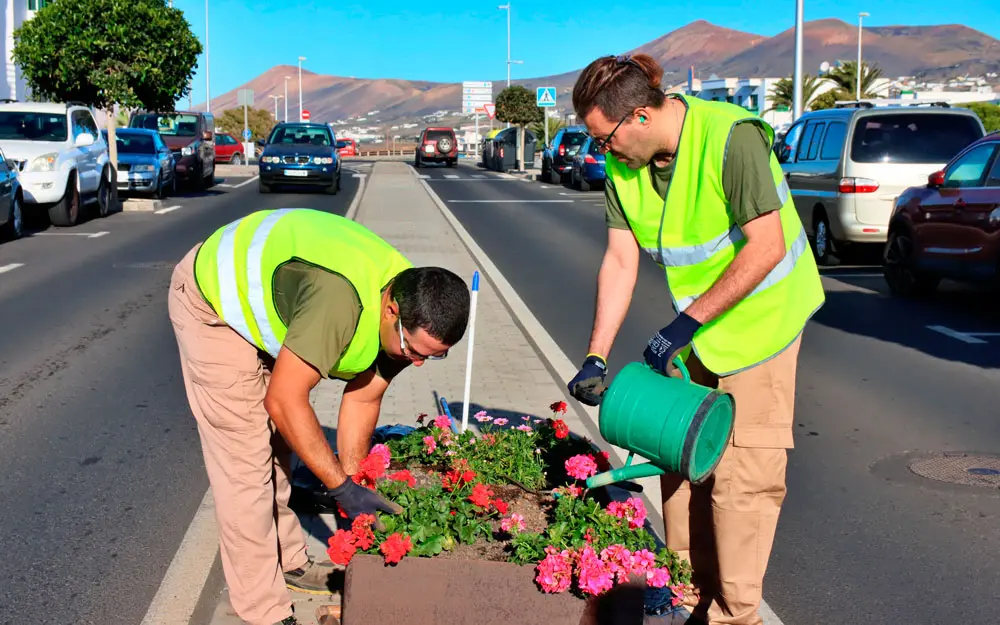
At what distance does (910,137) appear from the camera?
1415 centimetres

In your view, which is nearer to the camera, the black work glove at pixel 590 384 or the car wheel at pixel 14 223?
the black work glove at pixel 590 384

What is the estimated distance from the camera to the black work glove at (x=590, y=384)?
3.71 metres

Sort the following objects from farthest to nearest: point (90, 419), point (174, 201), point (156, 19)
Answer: point (174, 201)
point (156, 19)
point (90, 419)

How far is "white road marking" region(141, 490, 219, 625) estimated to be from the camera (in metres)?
4.13

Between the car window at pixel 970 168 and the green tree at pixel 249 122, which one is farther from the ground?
the green tree at pixel 249 122

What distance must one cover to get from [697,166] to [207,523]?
270 centimetres

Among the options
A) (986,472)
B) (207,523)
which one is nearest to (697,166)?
(207,523)

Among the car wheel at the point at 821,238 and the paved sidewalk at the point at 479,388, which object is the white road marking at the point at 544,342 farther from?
the car wheel at the point at 821,238

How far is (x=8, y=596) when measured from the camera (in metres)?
4.40

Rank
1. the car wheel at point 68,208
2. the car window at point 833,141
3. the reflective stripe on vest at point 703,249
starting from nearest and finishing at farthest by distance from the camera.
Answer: the reflective stripe on vest at point 703,249 → the car window at point 833,141 → the car wheel at point 68,208

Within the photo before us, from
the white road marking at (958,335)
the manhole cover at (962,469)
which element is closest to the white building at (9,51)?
the white road marking at (958,335)

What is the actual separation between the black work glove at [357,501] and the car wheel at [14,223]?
49.3 ft

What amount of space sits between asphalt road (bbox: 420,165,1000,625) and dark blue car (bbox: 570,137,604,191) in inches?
702

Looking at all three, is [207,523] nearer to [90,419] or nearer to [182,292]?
[182,292]
